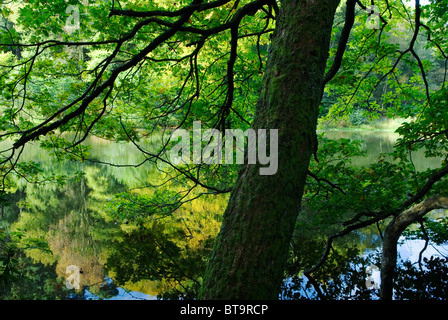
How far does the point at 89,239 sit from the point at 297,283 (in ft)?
18.1

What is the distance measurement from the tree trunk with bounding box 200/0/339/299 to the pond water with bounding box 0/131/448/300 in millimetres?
2930

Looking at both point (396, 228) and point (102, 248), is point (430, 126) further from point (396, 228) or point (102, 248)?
point (102, 248)

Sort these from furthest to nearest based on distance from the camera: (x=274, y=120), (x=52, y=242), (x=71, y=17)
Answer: (x=52, y=242)
(x=71, y=17)
(x=274, y=120)

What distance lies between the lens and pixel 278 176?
1096mm

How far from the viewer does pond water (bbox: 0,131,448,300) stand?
5.42 meters

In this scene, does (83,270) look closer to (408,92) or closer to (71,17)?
(71,17)

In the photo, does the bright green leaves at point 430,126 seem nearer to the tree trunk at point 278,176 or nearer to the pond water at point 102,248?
the pond water at point 102,248

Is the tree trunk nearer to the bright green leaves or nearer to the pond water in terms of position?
the pond water

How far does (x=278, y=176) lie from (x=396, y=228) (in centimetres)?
215

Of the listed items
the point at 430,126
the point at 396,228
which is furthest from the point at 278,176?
the point at 430,126

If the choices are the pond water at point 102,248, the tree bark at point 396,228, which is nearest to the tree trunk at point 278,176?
the tree bark at point 396,228

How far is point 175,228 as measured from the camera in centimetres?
814

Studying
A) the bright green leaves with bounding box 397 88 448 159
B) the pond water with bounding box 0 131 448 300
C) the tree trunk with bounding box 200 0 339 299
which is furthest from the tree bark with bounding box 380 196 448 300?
the pond water with bounding box 0 131 448 300
